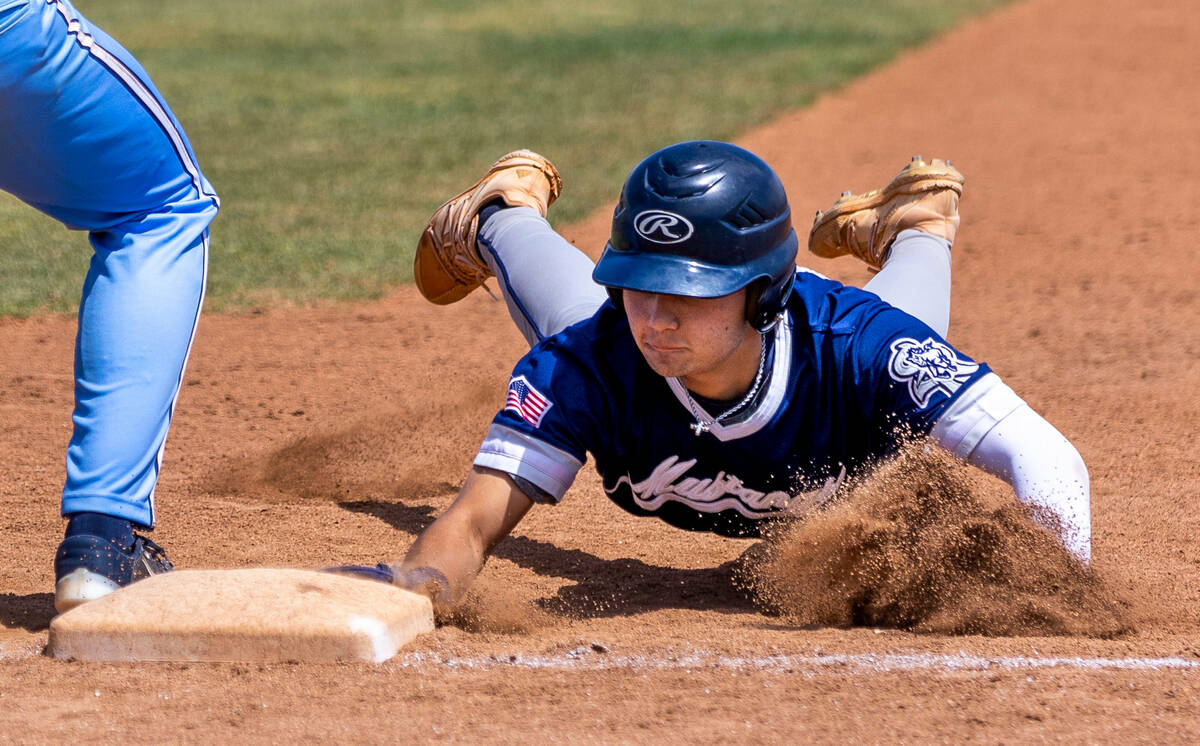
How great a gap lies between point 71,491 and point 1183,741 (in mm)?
2025

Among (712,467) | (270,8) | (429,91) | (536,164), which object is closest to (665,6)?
(270,8)

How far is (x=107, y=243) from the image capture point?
9.90ft

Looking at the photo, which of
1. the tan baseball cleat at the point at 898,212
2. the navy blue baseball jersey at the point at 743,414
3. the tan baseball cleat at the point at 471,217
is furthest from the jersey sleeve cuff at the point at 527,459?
the tan baseball cleat at the point at 898,212

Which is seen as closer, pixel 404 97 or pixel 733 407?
pixel 733 407

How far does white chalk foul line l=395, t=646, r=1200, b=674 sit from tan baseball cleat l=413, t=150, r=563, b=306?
5.50ft

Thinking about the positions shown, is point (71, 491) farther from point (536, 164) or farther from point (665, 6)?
point (665, 6)

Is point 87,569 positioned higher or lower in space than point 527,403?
lower

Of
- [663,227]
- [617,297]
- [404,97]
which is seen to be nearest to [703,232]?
[663,227]

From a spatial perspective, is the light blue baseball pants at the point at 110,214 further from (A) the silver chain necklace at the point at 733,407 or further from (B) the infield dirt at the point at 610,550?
(A) the silver chain necklace at the point at 733,407

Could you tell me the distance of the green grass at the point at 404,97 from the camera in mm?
7453

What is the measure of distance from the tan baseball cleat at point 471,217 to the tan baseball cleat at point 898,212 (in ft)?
2.78

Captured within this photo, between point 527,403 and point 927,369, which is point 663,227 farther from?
point 927,369

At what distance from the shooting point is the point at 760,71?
42.3 ft

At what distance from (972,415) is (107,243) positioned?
173 cm
